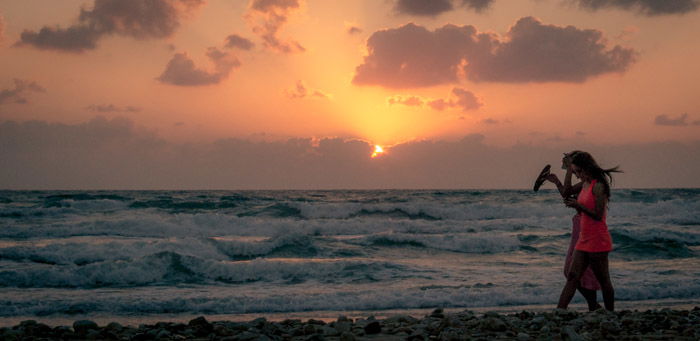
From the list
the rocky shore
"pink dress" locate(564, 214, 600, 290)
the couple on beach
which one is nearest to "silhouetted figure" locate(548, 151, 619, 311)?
the couple on beach

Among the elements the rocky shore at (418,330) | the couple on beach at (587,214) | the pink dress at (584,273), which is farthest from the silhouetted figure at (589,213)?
the rocky shore at (418,330)

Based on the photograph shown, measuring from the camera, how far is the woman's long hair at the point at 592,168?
6.57 meters

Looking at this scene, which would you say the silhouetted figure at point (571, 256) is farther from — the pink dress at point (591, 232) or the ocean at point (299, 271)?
the ocean at point (299, 271)

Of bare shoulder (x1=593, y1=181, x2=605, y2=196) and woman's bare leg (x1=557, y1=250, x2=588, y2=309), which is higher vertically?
bare shoulder (x1=593, y1=181, x2=605, y2=196)

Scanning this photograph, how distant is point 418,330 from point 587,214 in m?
2.30

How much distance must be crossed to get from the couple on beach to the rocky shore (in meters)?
0.45

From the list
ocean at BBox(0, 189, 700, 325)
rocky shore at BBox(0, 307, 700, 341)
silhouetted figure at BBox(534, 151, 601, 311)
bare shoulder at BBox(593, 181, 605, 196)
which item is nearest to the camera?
rocky shore at BBox(0, 307, 700, 341)

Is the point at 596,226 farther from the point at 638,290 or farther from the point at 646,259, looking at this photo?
the point at 646,259

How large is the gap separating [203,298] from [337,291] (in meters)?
2.32

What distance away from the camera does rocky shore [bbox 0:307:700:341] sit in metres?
5.89

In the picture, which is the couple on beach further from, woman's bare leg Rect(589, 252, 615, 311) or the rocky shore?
the rocky shore

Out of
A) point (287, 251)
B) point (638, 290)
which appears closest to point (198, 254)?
point (287, 251)

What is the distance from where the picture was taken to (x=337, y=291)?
34.4 ft

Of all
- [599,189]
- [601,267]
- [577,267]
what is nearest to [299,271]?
[577,267]
